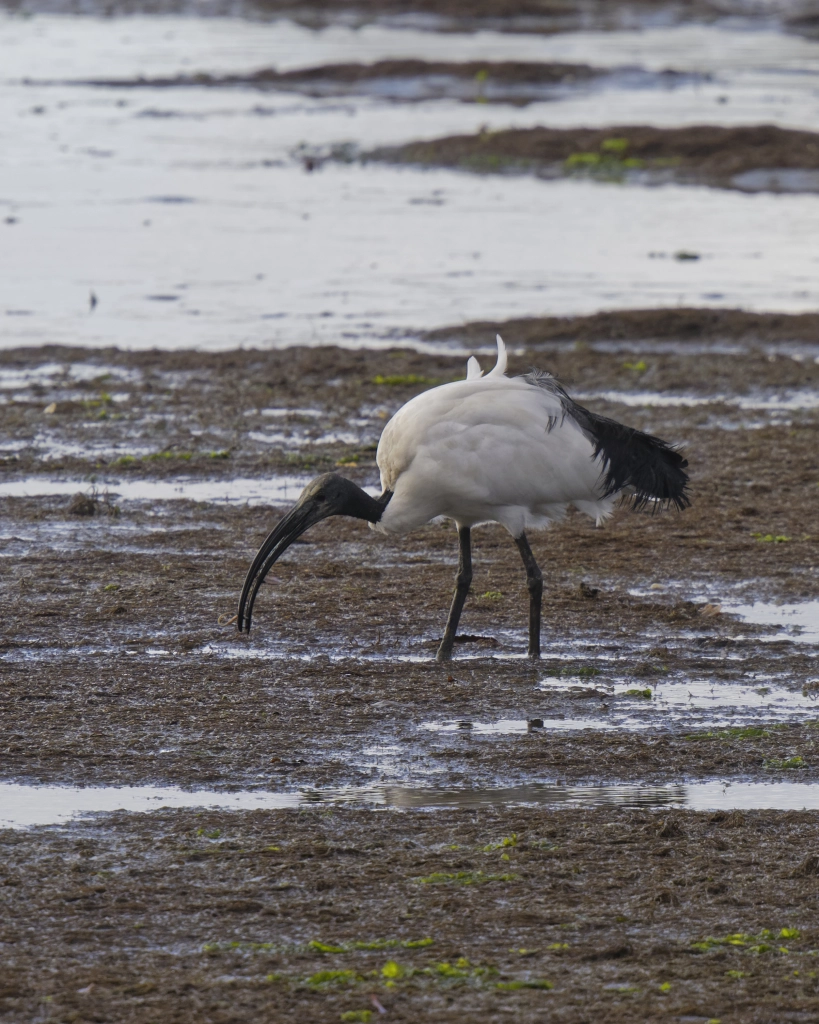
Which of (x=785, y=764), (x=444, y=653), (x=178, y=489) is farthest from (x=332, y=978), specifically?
(x=178, y=489)

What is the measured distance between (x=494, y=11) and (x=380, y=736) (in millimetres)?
70842

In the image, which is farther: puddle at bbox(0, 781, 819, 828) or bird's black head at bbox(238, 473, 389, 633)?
bird's black head at bbox(238, 473, 389, 633)

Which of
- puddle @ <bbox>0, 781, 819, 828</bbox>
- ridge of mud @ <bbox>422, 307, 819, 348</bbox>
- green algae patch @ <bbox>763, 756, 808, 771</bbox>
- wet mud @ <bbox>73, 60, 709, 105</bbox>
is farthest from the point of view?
wet mud @ <bbox>73, 60, 709, 105</bbox>

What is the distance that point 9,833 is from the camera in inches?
223

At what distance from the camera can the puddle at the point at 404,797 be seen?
6004 millimetres

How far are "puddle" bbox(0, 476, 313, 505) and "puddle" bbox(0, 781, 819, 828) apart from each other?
15.8ft

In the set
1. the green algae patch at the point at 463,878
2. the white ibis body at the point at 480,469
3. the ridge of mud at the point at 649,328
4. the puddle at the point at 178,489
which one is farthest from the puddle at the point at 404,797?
the ridge of mud at the point at 649,328

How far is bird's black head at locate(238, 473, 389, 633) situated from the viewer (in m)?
7.98

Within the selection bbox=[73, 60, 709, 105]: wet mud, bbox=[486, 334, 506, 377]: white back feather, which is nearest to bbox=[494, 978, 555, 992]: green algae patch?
bbox=[486, 334, 506, 377]: white back feather

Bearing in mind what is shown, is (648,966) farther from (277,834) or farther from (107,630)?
(107,630)

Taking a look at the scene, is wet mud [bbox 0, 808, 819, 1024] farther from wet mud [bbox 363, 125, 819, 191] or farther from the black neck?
wet mud [bbox 363, 125, 819, 191]

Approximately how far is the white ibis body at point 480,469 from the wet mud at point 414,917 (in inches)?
89.2

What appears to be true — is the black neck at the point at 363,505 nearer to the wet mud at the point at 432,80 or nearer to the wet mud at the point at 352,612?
the wet mud at the point at 352,612

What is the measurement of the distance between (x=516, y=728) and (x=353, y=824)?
1.37 m
